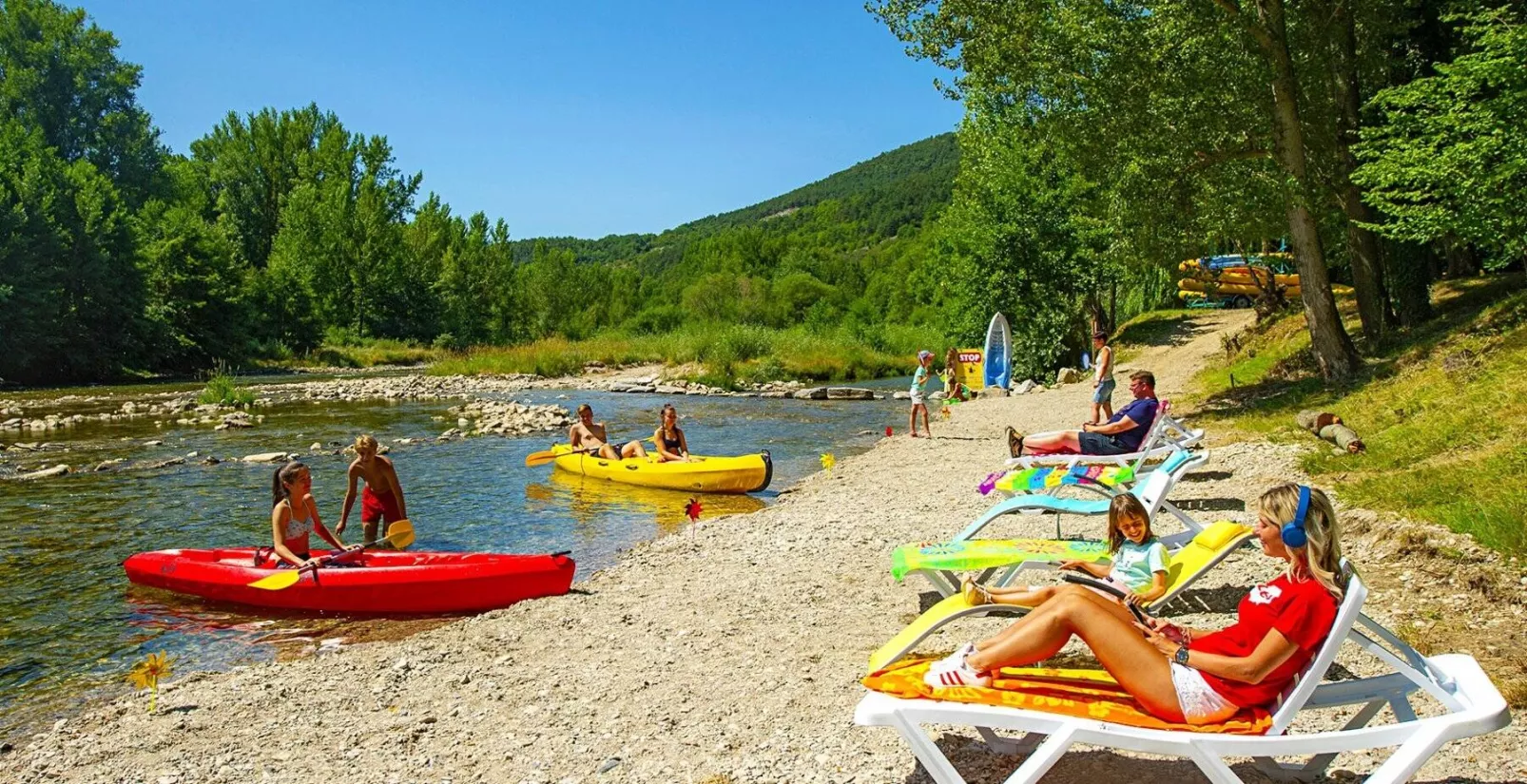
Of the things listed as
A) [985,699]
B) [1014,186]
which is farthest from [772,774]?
[1014,186]

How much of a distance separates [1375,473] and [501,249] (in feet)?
222

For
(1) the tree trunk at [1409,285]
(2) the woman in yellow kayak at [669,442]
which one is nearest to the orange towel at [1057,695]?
(2) the woman in yellow kayak at [669,442]

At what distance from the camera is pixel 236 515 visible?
43.0ft

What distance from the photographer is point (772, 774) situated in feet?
14.4

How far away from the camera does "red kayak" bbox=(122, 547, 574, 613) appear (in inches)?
324

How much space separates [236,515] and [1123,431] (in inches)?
455

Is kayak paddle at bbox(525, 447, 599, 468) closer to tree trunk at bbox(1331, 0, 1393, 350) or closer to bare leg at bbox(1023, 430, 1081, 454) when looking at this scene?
bare leg at bbox(1023, 430, 1081, 454)

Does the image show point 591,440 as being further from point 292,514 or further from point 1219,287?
point 1219,287

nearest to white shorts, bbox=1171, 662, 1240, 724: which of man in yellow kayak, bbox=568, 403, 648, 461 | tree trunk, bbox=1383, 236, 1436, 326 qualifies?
man in yellow kayak, bbox=568, 403, 648, 461

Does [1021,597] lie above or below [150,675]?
above

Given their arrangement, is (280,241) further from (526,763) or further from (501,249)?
(526,763)

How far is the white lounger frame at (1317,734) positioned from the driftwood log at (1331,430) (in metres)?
7.35

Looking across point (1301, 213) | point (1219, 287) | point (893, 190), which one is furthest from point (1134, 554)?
point (893, 190)

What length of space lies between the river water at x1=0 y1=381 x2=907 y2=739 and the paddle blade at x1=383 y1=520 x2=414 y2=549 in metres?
1.25
